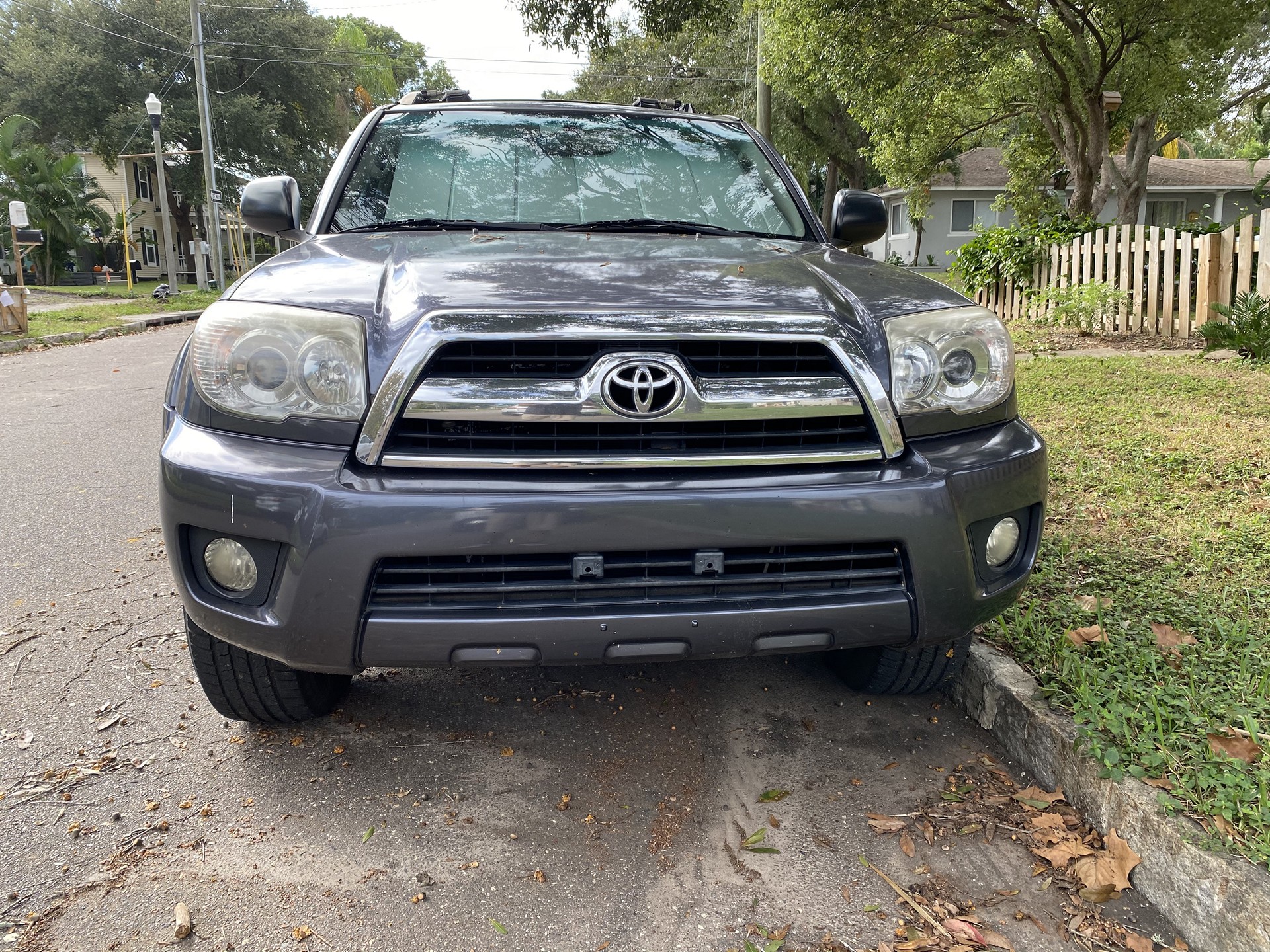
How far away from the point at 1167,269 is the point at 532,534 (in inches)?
384

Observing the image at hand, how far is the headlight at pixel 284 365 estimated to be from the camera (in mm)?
2113

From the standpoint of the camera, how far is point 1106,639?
2.87 meters

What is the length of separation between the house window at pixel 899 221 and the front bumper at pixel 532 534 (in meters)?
40.2

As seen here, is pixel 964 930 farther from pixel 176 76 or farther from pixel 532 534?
pixel 176 76

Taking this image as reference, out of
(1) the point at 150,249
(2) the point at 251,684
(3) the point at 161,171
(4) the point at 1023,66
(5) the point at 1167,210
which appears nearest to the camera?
(2) the point at 251,684

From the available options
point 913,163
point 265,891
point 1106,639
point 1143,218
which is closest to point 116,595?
point 265,891

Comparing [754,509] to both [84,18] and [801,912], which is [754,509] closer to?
[801,912]

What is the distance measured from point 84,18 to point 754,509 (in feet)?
132

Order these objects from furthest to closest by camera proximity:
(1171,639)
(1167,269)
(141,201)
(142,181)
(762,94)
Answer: (142,181) → (141,201) → (762,94) → (1167,269) → (1171,639)

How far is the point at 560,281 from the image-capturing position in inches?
90.4

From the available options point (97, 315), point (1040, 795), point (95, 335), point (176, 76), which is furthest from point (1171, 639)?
point (176, 76)

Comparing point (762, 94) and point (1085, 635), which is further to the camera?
point (762, 94)

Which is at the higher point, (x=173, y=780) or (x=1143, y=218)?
(x=1143, y=218)

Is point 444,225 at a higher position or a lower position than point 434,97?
lower
